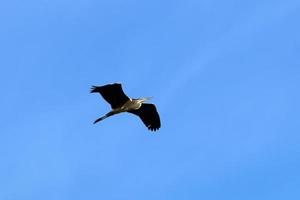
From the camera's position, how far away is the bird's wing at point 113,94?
46.6 m

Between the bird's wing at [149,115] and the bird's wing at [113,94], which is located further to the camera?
the bird's wing at [149,115]

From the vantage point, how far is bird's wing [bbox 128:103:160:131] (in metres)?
51.0

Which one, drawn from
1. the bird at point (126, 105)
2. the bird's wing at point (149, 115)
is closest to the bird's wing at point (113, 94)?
the bird at point (126, 105)

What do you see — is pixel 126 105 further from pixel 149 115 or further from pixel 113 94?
pixel 149 115

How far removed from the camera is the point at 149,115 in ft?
169

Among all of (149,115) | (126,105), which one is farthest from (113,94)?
(149,115)

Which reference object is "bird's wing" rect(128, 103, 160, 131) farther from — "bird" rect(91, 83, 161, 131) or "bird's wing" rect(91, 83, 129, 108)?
"bird's wing" rect(91, 83, 129, 108)

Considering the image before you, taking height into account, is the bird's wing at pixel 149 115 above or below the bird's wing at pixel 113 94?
Answer: above

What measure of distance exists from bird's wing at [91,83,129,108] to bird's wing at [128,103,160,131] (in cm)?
288

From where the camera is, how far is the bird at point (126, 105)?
1848 inches

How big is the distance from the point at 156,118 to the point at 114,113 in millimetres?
3834

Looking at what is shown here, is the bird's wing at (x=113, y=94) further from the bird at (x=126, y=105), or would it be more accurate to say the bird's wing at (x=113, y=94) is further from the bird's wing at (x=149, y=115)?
the bird's wing at (x=149, y=115)

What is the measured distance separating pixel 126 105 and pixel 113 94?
1.30m

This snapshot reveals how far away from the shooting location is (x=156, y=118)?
169 feet
